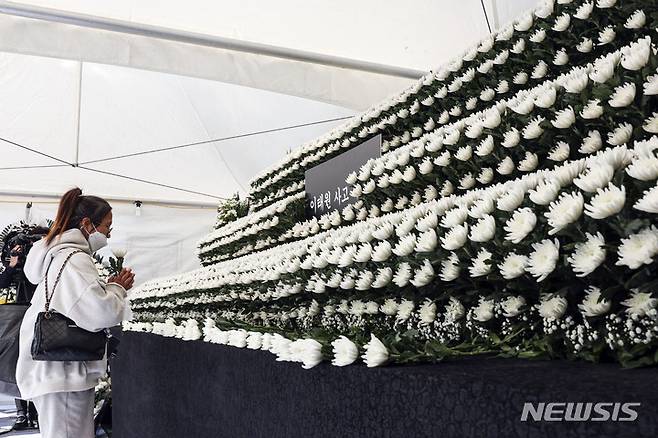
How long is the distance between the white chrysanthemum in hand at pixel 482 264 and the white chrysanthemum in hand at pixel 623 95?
484 mm

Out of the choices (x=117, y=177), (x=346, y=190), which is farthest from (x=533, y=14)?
(x=117, y=177)

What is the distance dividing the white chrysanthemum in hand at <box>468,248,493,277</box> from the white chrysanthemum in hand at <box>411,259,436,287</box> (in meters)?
0.15

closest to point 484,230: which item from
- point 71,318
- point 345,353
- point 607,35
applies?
point 345,353

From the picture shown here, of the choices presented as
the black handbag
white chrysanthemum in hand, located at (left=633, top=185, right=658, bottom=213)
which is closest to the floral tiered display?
white chrysanthemum in hand, located at (left=633, top=185, right=658, bottom=213)

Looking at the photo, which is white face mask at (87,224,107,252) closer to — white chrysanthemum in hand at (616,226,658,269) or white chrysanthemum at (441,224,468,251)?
white chrysanthemum at (441,224,468,251)

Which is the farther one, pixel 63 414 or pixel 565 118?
pixel 63 414

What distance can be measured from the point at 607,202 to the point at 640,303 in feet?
0.51

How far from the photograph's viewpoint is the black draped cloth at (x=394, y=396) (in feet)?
2.26

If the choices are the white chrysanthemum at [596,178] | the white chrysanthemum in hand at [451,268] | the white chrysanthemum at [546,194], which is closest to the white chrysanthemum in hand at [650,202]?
the white chrysanthemum at [596,178]

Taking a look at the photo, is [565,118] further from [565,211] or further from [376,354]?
[376,354]

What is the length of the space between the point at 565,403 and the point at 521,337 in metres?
0.47

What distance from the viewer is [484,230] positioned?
1103 mm

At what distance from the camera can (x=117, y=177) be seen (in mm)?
9195

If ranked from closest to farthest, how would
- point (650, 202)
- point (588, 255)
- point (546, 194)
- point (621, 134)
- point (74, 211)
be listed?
point (650, 202)
point (588, 255)
point (546, 194)
point (621, 134)
point (74, 211)
